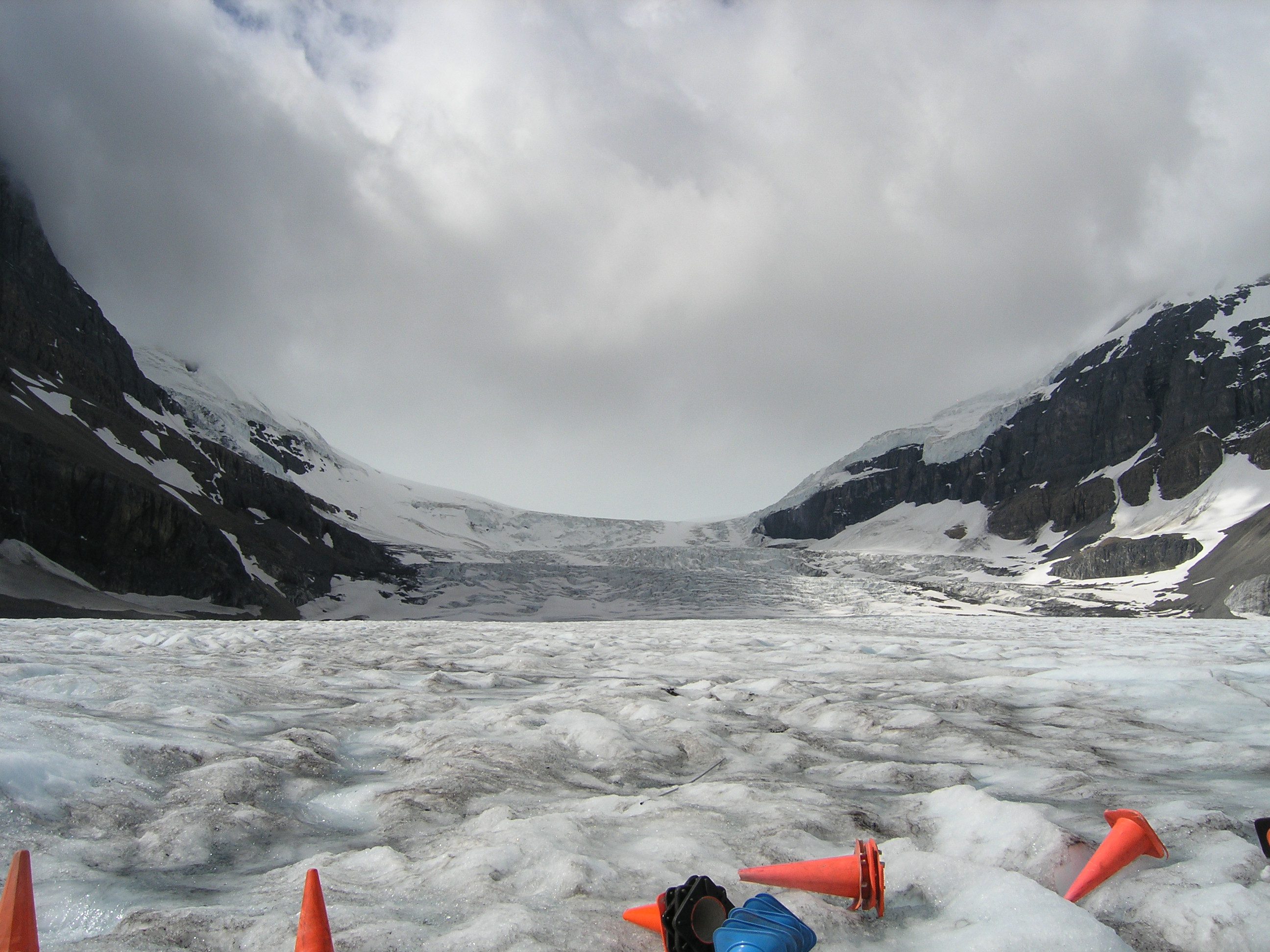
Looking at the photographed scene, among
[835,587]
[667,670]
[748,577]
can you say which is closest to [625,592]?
[748,577]

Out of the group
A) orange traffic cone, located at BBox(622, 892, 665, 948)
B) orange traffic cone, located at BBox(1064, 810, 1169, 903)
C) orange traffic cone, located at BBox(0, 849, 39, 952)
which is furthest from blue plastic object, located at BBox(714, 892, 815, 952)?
orange traffic cone, located at BBox(0, 849, 39, 952)

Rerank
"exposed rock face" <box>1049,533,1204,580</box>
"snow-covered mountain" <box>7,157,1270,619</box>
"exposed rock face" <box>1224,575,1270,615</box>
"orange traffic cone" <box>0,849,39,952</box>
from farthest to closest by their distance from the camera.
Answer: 1. "exposed rock face" <box>1049,533,1204,580</box>
2. "snow-covered mountain" <box>7,157,1270,619</box>
3. "exposed rock face" <box>1224,575,1270,615</box>
4. "orange traffic cone" <box>0,849,39,952</box>

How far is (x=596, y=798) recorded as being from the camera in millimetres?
3215

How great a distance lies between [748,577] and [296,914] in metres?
58.5

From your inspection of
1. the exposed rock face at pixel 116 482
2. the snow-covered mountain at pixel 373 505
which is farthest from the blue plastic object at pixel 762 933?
the snow-covered mountain at pixel 373 505

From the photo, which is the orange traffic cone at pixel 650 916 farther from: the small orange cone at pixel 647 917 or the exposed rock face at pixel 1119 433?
the exposed rock face at pixel 1119 433

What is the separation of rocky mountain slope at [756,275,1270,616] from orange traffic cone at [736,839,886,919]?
55371mm

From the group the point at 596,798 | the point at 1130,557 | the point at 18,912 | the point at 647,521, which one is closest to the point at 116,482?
the point at 596,798

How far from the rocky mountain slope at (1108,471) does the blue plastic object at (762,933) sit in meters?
55.9

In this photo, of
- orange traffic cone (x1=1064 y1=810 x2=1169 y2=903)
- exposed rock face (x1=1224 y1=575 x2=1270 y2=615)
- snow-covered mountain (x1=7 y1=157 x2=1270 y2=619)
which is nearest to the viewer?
orange traffic cone (x1=1064 y1=810 x2=1169 y2=903)

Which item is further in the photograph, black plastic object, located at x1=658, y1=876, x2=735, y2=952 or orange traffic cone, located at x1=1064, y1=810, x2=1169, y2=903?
orange traffic cone, located at x1=1064, y1=810, x2=1169, y2=903

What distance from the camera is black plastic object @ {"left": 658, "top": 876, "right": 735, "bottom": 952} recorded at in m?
1.70

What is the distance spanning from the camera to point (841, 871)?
6.70 ft

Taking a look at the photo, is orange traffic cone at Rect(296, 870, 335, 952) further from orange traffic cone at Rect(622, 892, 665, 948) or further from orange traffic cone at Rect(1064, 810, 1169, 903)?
orange traffic cone at Rect(1064, 810, 1169, 903)
